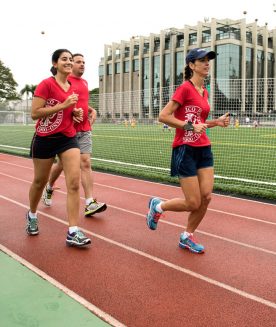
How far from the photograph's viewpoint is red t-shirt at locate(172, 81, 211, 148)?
4270mm

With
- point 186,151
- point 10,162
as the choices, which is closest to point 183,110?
point 186,151

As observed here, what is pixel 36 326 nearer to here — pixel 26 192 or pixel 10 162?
pixel 26 192

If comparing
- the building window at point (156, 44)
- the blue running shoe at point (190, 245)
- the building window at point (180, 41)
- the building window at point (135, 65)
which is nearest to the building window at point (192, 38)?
the building window at point (180, 41)

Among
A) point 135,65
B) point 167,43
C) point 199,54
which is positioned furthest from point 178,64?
point 199,54

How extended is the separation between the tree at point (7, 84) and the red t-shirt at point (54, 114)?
3660 inches

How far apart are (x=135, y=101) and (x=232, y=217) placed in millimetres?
10947

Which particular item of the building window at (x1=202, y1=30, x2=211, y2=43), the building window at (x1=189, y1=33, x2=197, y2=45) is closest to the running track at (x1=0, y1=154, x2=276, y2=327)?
the building window at (x1=202, y1=30, x2=211, y2=43)

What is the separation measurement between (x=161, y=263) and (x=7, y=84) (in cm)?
9572

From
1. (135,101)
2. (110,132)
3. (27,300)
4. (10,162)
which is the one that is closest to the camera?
(27,300)

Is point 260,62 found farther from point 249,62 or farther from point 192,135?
point 192,135

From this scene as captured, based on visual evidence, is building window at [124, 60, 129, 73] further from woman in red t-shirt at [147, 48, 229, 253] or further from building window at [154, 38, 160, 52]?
woman in red t-shirt at [147, 48, 229, 253]

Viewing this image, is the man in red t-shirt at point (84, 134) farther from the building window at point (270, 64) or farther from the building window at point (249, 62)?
the building window at point (270, 64)

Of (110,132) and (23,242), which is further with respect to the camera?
(110,132)

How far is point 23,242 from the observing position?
4855 mm
